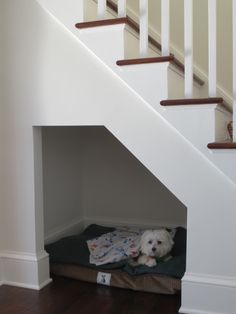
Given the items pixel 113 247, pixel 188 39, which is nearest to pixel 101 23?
pixel 188 39

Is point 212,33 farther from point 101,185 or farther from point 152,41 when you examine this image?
point 101,185

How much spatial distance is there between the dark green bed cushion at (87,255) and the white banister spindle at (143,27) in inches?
50.1

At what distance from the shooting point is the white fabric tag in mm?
2620

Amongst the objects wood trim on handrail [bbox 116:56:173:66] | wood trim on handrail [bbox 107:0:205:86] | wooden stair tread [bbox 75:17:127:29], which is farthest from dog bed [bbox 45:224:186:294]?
wooden stair tread [bbox 75:17:127:29]

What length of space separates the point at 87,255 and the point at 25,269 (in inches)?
17.3

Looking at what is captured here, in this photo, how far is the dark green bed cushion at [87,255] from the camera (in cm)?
257

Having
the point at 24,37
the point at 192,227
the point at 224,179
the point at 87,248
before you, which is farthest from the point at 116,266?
the point at 24,37

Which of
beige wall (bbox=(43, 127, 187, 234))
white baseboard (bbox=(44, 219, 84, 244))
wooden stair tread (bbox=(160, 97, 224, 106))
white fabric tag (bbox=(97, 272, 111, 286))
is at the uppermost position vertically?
wooden stair tread (bbox=(160, 97, 224, 106))

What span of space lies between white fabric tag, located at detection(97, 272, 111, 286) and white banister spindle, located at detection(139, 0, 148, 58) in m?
1.35

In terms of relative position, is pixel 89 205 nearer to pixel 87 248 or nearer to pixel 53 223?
pixel 53 223

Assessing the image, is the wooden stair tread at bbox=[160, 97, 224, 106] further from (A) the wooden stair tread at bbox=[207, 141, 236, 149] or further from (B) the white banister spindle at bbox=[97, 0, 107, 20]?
(B) the white banister spindle at bbox=[97, 0, 107, 20]

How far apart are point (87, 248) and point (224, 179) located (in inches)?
49.8

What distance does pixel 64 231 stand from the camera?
3.35 meters

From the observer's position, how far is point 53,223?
10.6 ft
